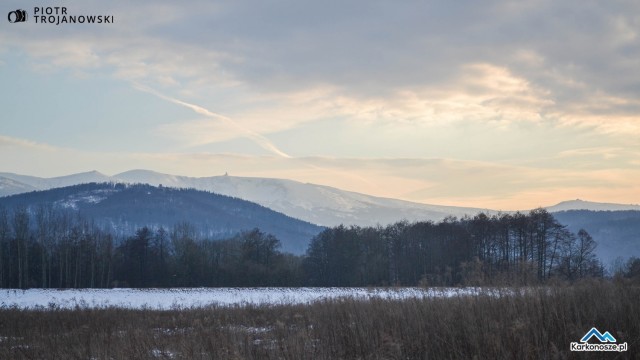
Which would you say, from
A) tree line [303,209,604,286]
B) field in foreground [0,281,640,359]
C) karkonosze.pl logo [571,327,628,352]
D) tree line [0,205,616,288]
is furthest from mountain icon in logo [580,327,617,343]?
tree line [0,205,616,288]

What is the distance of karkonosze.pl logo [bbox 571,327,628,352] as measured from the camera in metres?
7.59

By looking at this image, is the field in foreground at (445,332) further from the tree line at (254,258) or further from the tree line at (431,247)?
the tree line at (254,258)

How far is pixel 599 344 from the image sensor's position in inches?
306

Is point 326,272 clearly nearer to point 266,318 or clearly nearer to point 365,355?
point 266,318

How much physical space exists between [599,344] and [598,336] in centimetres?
40

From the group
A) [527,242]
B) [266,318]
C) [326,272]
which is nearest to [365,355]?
[266,318]

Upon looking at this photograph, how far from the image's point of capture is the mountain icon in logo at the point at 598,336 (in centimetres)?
799

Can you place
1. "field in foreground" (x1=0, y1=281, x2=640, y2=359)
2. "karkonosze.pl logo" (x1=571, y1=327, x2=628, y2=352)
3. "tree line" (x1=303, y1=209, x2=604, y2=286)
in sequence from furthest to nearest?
1. "tree line" (x1=303, y1=209, x2=604, y2=286)
2. "field in foreground" (x1=0, y1=281, x2=640, y2=359)
3. "karkonosze.pl logo" (x1=571, y1=327, x2=628, y2=352)

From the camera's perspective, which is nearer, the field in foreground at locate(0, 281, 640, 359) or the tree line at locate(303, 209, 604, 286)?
the field in foreground at locate(0, 281, 640, 359)

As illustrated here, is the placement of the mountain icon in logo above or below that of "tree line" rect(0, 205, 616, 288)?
above

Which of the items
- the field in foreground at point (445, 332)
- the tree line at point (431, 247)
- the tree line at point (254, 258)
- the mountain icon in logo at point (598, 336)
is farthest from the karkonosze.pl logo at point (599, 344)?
the tree line at point (254, 258)

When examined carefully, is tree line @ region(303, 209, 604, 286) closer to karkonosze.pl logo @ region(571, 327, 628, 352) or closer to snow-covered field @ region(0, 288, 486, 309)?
snow-covered field @ region(0, 288, 486, 309)


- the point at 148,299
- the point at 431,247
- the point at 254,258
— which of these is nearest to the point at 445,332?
the point at 148,299

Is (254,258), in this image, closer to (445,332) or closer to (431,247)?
(431,247)
